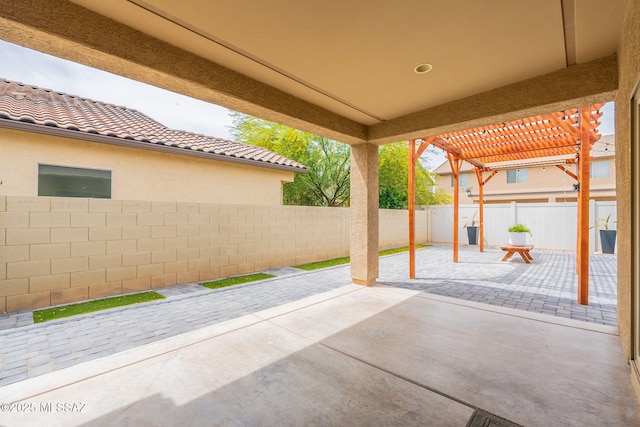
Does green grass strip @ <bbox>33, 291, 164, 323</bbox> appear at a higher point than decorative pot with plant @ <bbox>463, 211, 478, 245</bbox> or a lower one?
lower

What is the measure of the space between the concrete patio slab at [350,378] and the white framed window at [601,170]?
18.8 meters

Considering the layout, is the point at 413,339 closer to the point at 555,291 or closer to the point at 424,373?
the point at 424,373

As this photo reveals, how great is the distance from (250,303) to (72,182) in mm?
4417

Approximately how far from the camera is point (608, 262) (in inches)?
310

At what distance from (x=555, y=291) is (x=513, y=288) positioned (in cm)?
62

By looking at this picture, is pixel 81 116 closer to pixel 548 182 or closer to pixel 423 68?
pixel 423 68

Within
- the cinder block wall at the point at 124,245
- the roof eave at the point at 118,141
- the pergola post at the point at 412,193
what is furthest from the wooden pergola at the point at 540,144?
the roof eave at the point at 118,141

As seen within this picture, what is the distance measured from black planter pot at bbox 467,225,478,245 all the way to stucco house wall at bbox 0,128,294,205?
25.1 feet

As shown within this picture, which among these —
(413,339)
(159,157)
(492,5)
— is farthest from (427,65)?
(159,157)

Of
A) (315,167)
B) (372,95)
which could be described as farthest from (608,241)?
(372,95)

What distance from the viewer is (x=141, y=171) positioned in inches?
256

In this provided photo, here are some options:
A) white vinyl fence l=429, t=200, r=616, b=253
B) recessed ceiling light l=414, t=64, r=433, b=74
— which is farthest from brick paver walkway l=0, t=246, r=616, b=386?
recessed ceiling light l=414, t=64, r=433, b=74

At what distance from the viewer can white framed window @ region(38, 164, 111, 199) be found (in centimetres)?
541

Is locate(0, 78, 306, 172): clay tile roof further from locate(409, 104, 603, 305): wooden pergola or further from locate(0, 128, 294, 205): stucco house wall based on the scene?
locate(409, 104, 603, 305): wooden pergola
